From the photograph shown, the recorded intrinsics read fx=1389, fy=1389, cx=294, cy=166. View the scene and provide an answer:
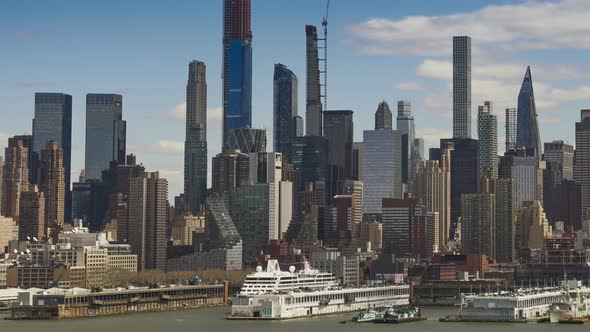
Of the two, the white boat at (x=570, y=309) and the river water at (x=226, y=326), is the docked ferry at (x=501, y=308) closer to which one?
the white boat at (x=570, y=309)

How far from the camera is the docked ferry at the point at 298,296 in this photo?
12669 cm

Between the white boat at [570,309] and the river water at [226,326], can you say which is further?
the white boat at [570,309]

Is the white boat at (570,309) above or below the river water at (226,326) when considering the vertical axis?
above

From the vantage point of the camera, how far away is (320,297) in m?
135

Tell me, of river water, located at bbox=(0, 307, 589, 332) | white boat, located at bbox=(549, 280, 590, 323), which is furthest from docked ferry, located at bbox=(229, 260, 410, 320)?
white boat, located at bbox=(549, 280, 590, 323)

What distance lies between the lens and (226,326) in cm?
11681

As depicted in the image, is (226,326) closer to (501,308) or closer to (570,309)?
(501,308)

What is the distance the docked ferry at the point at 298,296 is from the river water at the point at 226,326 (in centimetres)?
209

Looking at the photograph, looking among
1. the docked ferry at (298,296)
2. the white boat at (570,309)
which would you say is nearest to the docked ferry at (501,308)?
the white boat at (570,309)

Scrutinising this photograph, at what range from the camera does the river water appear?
11288cm

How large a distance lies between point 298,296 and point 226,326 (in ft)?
47.8

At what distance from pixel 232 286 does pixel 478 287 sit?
34131 mm

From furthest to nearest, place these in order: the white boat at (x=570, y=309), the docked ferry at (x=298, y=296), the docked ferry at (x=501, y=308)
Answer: the docked ferry at (x=298, y=296), the docked ferry at (x=501, y=308), the white boat at (x=570, y=309)

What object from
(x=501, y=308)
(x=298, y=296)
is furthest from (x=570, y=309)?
(x=298, y=296)
